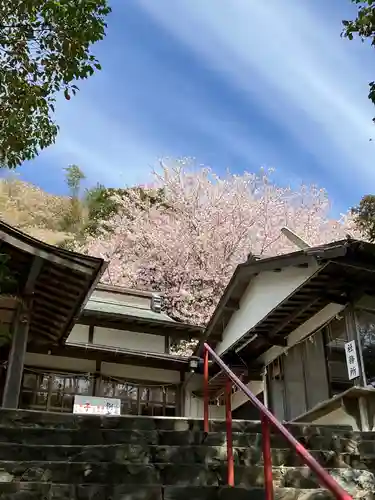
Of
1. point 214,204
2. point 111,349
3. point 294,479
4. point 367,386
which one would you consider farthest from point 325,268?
point 214,204

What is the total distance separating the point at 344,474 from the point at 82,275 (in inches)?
212

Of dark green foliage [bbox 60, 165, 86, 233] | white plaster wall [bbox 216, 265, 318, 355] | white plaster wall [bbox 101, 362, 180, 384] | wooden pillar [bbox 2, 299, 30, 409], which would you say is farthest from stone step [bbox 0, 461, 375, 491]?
dark green foliage [bbox 60, 165, 86, 233]

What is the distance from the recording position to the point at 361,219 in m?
19.5

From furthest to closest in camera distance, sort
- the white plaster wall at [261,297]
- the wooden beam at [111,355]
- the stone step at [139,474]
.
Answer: the wooden beam at [111,355] → the white plaster wall at [261,297] → the stone step at [139,474]

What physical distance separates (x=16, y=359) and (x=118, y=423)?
3.76 meters

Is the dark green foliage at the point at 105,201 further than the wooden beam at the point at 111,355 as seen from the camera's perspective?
Yes

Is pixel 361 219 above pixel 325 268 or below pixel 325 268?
above

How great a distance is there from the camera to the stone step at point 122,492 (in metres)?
4.46

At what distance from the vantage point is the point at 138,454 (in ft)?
17.4

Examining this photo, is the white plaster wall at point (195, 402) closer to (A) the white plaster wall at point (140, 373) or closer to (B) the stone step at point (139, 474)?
(A) the white plaster wall at point (140, 373)

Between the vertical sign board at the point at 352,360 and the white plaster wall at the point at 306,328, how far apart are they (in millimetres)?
811

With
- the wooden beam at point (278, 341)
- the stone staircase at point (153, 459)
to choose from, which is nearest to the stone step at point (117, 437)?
the stone staircase at point (153, 459)

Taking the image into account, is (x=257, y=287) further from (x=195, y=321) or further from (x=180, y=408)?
(x=195, y=321)

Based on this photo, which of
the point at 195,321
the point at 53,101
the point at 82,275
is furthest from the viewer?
the point at 195,321
